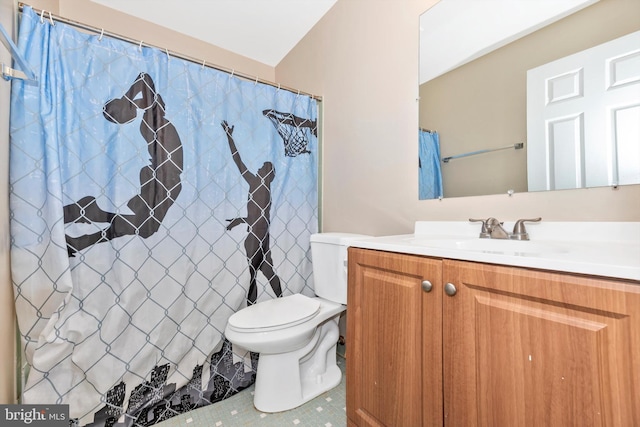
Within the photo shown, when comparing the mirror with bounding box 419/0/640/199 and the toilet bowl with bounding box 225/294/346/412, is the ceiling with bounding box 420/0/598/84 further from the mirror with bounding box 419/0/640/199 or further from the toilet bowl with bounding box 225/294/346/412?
the toilet bowl with bounding box 225/294/346/412

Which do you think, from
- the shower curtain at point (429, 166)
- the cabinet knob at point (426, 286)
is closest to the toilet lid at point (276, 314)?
the cabinet knob at point (426, 286)

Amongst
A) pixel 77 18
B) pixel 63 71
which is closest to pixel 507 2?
pixel 63 71

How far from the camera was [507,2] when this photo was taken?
1083 millimetres

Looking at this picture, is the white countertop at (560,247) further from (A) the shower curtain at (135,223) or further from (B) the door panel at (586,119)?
(A) the shower curtain at (135,223)

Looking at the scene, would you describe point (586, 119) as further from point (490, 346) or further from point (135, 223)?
point (135, 223)

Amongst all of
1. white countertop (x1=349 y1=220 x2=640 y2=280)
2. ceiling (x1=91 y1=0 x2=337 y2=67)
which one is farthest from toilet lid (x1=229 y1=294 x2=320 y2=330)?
ceiling (x1=91 y1=0 x2=337 y2=67)

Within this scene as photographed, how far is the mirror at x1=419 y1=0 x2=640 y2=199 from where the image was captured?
0.91 meters

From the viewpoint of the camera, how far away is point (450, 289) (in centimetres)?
74

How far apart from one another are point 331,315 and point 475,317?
0.91 m

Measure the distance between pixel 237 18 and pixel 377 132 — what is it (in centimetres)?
143

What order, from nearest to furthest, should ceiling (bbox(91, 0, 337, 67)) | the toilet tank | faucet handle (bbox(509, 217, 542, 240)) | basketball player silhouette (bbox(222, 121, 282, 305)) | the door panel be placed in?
the door panel, faucet handle (bbox(509, 217, 542, 240)), the toilet tank, basketball player silhouette (bbox(222, 121, 282, 305)), ceiling (bbox(91, 0, 337, 67))

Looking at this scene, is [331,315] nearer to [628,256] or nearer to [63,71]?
[628,256]

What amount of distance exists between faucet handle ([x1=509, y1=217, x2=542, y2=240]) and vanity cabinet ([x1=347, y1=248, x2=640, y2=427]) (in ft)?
1.33

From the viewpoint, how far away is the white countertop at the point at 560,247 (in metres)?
0.54
